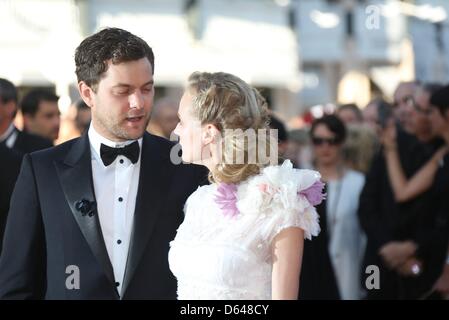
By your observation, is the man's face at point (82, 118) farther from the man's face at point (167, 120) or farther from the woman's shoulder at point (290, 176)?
the woman's shoulder at point (290, 176)

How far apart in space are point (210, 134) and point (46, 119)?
4172 mm

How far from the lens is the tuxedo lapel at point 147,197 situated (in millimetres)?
3244

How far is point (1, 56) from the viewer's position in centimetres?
1791

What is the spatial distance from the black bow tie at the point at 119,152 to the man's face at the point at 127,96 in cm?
7

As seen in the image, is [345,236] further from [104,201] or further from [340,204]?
[104,201]

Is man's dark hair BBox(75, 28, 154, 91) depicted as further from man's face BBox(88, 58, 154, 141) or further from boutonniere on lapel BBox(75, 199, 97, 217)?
boutonniere on lapel BBox(75, 199, 97, 217)

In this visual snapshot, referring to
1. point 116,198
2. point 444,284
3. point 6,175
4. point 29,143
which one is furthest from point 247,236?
point 29,143

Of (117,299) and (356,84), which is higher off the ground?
(356,84)

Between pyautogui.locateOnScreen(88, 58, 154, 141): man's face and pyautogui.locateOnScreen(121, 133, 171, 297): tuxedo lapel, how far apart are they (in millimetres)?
153

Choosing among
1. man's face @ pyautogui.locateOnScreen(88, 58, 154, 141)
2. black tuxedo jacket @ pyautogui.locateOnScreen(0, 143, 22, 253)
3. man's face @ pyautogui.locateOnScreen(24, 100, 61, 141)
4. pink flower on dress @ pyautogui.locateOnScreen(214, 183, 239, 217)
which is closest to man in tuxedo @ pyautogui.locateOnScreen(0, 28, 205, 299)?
man's face @ pyautogui.locateOnScreen(88, 58, 154, 141)

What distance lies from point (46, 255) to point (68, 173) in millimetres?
310

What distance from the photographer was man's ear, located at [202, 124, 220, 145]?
9.76 feet
